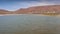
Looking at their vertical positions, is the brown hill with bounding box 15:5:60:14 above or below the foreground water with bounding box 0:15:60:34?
above

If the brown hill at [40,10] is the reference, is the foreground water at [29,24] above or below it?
below

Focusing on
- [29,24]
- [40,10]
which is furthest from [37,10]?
[29,24]

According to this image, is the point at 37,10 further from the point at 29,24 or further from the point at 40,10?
the point at 29,24

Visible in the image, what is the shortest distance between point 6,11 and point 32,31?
18.1 inches

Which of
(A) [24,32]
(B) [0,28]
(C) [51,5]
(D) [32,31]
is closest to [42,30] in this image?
(D) [32,31]

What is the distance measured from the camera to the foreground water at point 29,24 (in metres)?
1.29

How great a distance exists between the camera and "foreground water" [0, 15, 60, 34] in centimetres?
129

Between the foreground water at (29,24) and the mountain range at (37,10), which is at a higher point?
the mountain range at (37,10)

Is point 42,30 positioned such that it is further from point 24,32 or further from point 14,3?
point 14,3

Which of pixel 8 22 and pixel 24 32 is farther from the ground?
pixel 8 22

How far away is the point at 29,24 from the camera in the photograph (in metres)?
1.31

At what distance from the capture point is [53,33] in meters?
1.28

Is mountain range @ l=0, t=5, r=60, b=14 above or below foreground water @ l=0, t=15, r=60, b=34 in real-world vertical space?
above

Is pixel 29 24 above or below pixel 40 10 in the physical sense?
below
